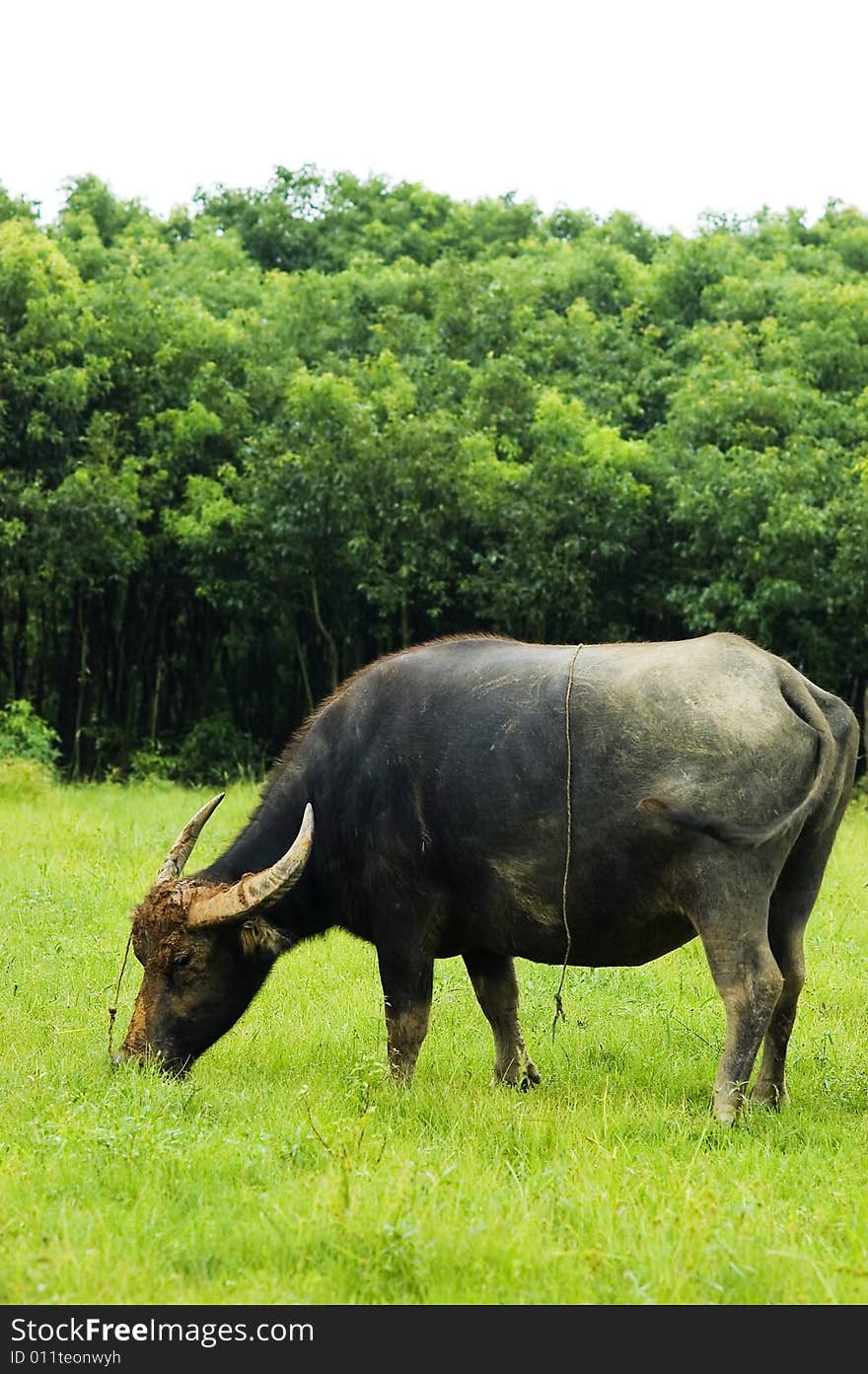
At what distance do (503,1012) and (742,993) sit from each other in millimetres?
1390

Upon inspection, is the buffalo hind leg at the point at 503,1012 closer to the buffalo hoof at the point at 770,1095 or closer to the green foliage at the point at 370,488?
the buffalo hoof at the point at 770,1095

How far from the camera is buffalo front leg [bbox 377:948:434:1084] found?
6.41 metres

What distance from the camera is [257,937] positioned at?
21.2 feet

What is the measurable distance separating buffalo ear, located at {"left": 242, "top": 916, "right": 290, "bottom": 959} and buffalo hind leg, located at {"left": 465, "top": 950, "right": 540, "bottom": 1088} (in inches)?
36.3

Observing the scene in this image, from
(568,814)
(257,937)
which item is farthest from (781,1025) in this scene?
(257,937)

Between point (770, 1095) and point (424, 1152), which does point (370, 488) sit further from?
point (424, 1152)

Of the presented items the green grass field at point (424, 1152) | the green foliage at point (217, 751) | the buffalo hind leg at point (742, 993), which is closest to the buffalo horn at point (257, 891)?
the green grass field at point (424, 1152)

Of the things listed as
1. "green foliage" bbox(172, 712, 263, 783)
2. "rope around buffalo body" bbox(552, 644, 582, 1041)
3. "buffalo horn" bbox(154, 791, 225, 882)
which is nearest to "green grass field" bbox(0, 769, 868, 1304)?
"rope around buffalo body" bbox(552, 644, 582, 1041)

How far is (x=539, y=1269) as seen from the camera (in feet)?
13.4

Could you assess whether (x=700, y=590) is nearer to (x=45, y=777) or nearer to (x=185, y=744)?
(x=185, y=744)

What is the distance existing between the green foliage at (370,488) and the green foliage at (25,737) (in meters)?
1.58

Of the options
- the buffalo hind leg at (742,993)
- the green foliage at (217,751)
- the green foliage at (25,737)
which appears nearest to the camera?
the buffalo hind leg at (742,993)

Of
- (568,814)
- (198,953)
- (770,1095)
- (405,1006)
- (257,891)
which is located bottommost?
(770,1095)

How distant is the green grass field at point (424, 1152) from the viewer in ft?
13.3
